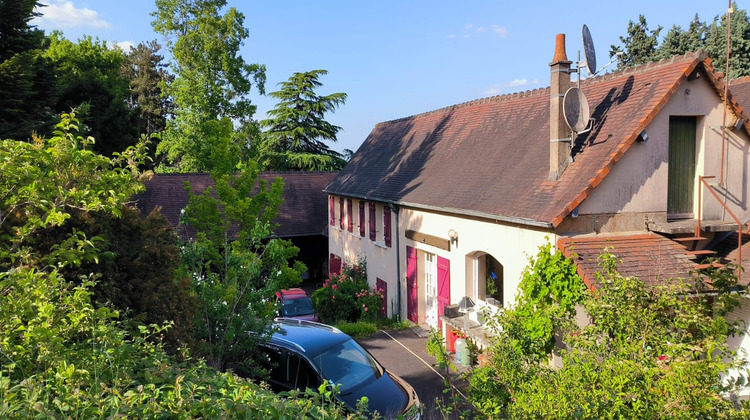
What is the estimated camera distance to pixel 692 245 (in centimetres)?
1062

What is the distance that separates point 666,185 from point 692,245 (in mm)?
1307


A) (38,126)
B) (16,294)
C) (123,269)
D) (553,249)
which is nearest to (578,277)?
(553,249)

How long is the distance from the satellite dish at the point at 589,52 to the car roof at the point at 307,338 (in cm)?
768

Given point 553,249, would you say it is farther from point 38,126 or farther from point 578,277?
point 38,126

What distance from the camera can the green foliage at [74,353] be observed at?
2.92m

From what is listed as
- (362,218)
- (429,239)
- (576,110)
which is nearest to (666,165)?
(576,110)

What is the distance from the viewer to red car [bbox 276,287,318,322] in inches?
609

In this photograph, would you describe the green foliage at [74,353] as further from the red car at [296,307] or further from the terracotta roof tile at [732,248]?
the red car at [296,307]

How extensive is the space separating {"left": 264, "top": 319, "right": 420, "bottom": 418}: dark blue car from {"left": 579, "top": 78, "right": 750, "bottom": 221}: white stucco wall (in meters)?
4.91

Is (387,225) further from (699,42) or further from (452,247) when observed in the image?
(699,42)

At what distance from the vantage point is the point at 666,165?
1062 cm

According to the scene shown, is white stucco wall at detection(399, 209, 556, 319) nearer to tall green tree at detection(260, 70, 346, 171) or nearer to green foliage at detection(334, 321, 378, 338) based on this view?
green foliage at detection(334, 321, 378, 338)

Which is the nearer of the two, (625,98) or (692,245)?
(692,245)

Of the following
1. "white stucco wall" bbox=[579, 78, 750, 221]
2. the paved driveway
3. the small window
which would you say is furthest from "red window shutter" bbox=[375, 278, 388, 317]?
"white stucco wall" bbox=[579, 78, 750, 221]
